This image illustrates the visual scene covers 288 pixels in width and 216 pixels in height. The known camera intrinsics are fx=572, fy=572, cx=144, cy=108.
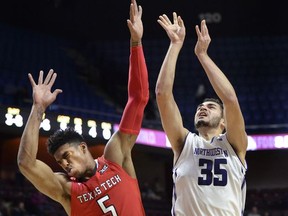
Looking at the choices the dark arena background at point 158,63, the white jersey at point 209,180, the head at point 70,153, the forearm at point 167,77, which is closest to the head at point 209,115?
the white jersey at point 209,180

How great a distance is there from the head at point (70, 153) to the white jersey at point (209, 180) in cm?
73

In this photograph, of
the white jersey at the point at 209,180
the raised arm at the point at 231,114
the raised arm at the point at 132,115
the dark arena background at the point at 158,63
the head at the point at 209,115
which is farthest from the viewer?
the dark arena background at the point at 158,63

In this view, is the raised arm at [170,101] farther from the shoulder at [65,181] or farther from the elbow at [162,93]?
the shoulder at [65,181]

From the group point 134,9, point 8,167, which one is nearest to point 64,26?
point 8,167

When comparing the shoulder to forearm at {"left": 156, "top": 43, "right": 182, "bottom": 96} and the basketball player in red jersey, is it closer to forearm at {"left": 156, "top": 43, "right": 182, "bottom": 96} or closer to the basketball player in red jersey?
the basketball player in red jersey

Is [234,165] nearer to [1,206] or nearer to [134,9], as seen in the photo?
[134,9]

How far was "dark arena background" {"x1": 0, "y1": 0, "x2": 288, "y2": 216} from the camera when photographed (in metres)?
13.4

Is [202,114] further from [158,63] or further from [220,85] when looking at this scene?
[158,63]

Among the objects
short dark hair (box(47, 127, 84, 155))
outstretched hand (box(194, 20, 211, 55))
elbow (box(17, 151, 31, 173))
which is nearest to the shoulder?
short dark hair (box(47, 127, 84, 155))

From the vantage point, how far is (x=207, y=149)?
12.3ft

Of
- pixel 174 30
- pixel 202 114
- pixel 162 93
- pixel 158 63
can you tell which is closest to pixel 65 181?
pixel 162 93

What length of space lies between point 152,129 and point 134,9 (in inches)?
352

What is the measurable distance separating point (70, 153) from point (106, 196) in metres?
0.31

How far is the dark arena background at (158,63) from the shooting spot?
43.9 ft
